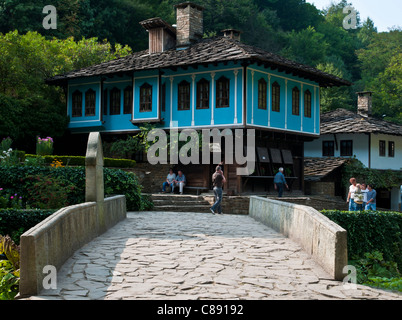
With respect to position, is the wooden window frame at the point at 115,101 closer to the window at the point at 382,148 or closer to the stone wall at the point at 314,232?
the stone wall at the point at 314,232

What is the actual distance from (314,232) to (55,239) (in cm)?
382

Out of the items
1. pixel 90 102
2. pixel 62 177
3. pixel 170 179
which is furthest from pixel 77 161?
pixel 62 177

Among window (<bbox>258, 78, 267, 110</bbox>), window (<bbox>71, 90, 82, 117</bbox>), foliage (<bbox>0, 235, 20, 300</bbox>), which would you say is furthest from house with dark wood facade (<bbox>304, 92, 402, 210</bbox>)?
foliage (<bbox>0, 235, 20, 300</bbox>)

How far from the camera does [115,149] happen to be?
26.3m

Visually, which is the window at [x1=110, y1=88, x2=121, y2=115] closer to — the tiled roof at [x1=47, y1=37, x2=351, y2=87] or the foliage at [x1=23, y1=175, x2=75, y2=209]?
the tiled roof at [x1=47, y1=37, x2=351, y2=87]

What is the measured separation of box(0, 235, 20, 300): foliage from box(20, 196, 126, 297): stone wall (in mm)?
500

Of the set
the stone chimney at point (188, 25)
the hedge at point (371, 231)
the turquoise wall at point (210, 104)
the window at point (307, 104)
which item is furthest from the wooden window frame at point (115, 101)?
the hedge at point (371, 231)

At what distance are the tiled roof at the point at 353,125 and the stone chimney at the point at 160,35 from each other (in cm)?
1110

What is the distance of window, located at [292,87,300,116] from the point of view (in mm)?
26219

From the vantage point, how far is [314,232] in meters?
7.97
